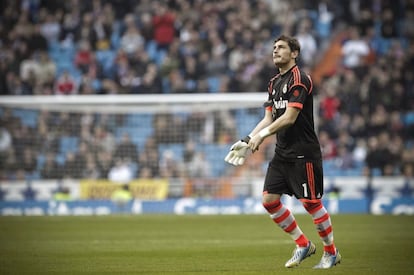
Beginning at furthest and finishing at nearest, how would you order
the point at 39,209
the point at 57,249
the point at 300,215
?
1. the point at 39,209
2. the point at 300,215
3. the point at 57,249

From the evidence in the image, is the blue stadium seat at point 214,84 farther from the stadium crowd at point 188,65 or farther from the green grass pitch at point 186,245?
the green grass pitch at point 186,245

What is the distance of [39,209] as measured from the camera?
20625mm

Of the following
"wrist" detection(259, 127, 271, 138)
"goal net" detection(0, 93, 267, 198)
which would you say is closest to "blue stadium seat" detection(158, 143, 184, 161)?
"goal net" detection(0, 93, 267, 198)

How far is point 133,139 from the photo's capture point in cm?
2139

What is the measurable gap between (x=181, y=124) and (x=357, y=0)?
27.3ft

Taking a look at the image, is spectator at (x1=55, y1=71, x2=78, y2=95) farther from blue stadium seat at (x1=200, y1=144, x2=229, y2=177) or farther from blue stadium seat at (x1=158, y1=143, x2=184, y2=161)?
blue stadium seat at (x1=200, y1=144, x2=229, y2=177)

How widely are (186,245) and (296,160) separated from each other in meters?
3.53

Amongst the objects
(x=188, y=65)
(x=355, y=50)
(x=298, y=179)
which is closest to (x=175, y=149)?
(x=188, y=65)

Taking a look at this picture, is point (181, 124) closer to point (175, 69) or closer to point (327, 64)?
point (175, 69)

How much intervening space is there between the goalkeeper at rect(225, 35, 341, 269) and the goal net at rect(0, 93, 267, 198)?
11659mm

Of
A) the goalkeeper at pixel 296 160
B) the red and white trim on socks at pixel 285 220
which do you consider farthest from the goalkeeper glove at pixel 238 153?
the red and white trim on socks at pixel 285 220

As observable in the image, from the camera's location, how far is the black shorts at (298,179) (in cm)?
896

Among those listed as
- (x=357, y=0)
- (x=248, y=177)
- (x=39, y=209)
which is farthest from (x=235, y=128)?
(x=357, y=0)

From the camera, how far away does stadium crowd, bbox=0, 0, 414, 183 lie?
21.2 m
